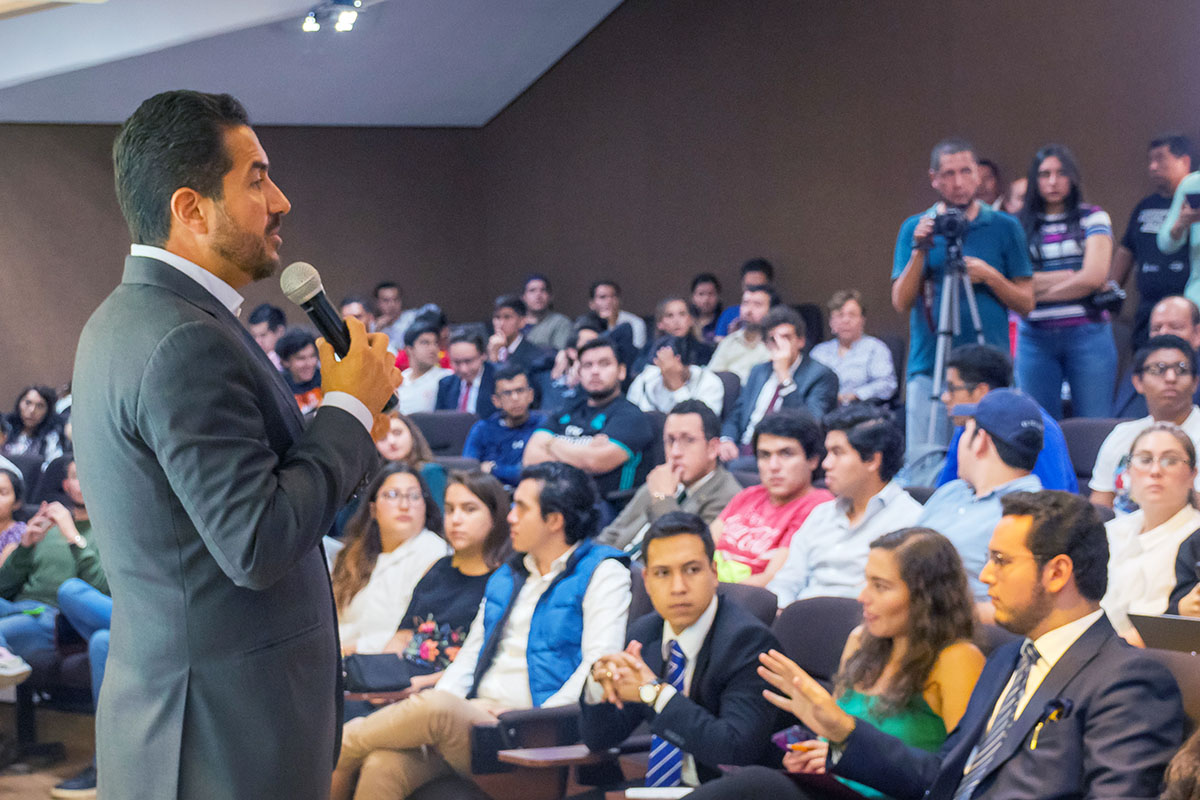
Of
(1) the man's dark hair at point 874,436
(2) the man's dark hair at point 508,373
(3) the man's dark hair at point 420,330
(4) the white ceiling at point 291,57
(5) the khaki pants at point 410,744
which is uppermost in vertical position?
(4) the white ceiling at point 291,57

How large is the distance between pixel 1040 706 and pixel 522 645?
1.38 metres

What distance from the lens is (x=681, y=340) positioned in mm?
6047

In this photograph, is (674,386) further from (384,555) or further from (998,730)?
(998,730)

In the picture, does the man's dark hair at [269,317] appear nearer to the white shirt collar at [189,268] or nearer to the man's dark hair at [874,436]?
the man's dark hair at [874,436]

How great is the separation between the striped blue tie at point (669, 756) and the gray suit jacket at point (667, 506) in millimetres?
1209

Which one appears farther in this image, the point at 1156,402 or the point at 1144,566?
the point at 1156,402

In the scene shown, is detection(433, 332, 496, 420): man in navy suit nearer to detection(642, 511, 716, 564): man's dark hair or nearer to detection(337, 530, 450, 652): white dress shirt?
detection(337, 530, 450, 652): white dress shirt

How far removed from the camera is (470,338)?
5.94 m

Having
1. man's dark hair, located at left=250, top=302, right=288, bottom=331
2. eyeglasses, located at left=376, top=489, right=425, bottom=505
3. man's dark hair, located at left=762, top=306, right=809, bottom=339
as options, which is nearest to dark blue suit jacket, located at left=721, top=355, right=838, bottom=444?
man's dark hair, located at left=762, top=306, right=809, bottom=339

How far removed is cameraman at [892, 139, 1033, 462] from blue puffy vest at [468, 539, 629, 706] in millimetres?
1402

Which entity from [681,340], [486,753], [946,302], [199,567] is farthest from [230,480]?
[681,340]

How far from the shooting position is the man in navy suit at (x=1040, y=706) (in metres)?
1.77

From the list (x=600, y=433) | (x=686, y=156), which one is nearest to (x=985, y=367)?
(x=600, y=433)

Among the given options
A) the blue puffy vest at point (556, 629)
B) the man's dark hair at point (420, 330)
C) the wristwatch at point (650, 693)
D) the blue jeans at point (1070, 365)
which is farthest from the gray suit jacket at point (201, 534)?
the man's dark hair at point (420, 330)
